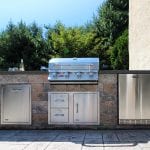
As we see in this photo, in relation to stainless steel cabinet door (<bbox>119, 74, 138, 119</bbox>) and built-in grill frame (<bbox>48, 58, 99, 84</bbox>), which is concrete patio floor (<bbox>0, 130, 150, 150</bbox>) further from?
built-in grill frame (<bbox>48, 58, 99, 84</bbox>)

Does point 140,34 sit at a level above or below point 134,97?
above

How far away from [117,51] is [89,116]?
820 inches

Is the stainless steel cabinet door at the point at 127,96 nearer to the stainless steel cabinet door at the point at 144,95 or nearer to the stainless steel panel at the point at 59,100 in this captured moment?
the stainless steel cabinet door at the point at 144,95

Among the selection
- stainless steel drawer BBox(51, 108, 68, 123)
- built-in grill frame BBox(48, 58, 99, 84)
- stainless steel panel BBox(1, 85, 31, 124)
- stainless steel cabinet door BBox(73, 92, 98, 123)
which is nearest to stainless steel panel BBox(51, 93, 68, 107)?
stainless steel drawer BBox(51, 108, 68, 123)

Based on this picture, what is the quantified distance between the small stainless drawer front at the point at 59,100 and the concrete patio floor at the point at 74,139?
88cm

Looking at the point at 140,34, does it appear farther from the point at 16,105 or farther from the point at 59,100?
the point at 16,105

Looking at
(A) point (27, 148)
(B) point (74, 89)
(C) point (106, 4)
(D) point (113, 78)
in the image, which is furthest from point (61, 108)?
(C) point (106, 4)

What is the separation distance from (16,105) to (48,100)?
3.43 feet

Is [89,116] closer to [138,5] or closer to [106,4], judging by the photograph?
[138,5]

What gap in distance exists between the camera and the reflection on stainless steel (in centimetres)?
1352

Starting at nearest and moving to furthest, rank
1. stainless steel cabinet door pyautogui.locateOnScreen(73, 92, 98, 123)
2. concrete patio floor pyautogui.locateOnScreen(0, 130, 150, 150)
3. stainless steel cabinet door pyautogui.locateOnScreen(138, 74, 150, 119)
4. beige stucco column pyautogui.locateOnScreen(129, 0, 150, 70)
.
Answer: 1. concrete patio floor pyautogui.locateOnScreen(0, 130, 150, 150)
2. stainless steel cabinet door pyautogui.locateOnScreen(138, 74, 150, 119)
3. stainless steel cabinet door pyautogui.locateOnScreen(73, 92, 98, 123)
4. beige stucco column pyautogui.locateOnScreen(129, 0, 150, 70)

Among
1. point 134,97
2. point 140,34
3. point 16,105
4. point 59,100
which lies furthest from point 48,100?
point 140,34

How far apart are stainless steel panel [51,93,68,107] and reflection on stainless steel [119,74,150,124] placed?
1.75 metres

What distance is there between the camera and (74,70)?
1360 centimetres
